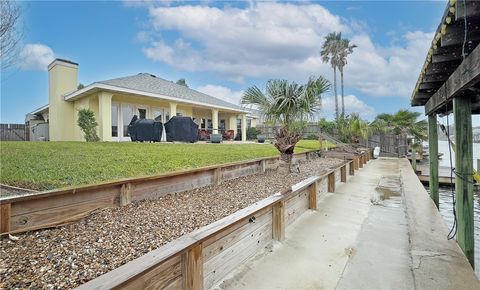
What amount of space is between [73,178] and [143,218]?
1831mm

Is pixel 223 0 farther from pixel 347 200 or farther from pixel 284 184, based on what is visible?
pixel 347 200

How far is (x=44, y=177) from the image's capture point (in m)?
4.32

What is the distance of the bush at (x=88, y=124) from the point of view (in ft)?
36.8

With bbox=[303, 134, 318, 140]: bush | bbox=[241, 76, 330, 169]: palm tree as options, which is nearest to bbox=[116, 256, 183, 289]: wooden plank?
bbox=[241, 76, 330, 169]: palm tree

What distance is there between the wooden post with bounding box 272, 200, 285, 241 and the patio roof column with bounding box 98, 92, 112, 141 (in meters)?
11.2

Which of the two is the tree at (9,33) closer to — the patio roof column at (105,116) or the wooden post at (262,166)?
the patio roof column at (105,116)

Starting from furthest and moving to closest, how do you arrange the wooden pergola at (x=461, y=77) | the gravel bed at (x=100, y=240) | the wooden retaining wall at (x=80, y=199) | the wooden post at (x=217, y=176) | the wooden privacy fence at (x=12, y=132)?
1. the wooden privacy fence at (x=12, y=132)
2. the wooden post at (x=217, y=176)
3. the wooden retaining wall at (x=80, y=199)
4. the wooden pergola at (x=461, y=77)
5. the gravel bed at (x=100, y=240)

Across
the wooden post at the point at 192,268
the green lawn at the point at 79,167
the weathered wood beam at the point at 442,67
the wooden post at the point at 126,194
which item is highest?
the weathered wood beam at the point at 442,67

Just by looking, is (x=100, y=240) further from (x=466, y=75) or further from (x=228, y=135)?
(x=228, y=135)

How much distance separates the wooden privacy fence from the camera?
1667cm

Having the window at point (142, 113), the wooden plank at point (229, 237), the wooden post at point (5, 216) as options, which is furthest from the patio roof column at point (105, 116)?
the wooden plank at point (229, 237)

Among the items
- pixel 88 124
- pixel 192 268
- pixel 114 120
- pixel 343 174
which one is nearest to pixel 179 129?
pixel 114 120

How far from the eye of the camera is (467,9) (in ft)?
6.39

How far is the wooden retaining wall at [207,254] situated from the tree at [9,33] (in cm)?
920
